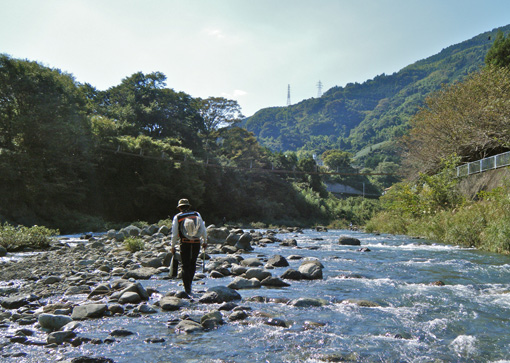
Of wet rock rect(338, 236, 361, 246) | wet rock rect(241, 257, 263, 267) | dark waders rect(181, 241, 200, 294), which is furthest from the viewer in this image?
wet rock rect(338, 236, 361, 246)

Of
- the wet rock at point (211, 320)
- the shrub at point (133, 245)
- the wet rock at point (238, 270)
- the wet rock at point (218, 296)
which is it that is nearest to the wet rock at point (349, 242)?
the shrub at point (133, 245)

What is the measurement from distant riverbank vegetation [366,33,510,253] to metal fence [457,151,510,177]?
24.7 inches

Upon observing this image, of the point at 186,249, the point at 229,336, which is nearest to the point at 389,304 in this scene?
the point at 229,336

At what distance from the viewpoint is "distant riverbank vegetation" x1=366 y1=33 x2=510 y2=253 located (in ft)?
42.3

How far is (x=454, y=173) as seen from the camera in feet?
67.9

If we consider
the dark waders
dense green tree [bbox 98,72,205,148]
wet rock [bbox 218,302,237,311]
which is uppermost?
dense green tree [bbox 98,72,205,148]

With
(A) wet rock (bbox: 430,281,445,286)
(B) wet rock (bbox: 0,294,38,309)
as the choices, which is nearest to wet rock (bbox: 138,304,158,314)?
(B) wet rock (bbox: 0,294,38,309)

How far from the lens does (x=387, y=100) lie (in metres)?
196

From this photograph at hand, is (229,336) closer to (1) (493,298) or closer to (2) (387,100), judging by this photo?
(1) (493,298)

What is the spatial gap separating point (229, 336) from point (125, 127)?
118 ft

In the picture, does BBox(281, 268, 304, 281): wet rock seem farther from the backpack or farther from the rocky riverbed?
the backpack

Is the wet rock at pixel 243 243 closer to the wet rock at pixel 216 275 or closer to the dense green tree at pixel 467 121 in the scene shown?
the wet rock at pixel 216 275

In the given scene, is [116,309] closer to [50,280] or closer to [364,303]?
[50,280]

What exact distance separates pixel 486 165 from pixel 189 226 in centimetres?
1799
